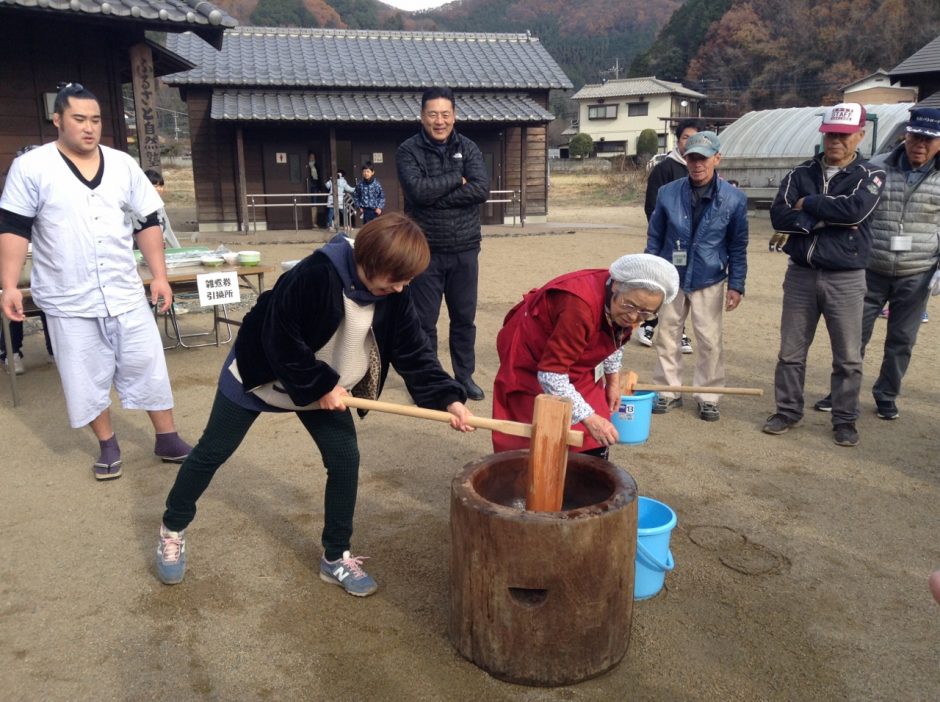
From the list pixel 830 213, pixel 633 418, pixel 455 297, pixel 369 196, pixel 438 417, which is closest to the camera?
pixel 438 417

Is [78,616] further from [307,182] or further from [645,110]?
[645,110]

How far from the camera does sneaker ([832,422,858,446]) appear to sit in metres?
4.36

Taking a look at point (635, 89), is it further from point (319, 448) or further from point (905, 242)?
point (319, 448)

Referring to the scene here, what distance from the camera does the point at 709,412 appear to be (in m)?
4.82

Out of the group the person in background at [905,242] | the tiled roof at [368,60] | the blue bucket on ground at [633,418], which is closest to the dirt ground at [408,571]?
the blue bucket on ground at [633,418]

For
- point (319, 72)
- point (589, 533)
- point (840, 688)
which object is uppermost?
point (319, 72)

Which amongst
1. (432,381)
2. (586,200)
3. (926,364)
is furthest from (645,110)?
(432,381)

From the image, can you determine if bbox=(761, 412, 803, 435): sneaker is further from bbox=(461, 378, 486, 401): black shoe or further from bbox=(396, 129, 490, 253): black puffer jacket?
bbox=(396, 129, 490, 253): black puffer jacket

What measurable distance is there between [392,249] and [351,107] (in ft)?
50.1

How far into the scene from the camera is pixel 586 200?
28.0 meters

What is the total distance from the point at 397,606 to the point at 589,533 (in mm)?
952

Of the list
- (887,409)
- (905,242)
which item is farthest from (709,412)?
(905,242)

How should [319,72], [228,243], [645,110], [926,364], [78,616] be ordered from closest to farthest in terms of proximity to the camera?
[78,616], [926,364], [228,243], [319,72], [645,110]

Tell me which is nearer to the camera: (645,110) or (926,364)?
(926,364)
